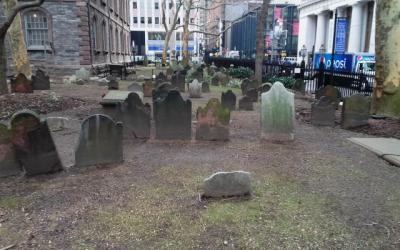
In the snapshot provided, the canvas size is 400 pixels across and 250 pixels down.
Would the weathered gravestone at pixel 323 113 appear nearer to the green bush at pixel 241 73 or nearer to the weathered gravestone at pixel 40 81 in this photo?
the weathered gravestone at pixel 40 81

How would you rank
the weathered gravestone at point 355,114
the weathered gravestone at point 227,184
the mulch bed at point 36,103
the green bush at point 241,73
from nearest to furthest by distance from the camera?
the weathered gravestone at point 227,184
the weathered gravestone at point 355,114
the mulch bed at point 36,103
the green bush at point 241,73

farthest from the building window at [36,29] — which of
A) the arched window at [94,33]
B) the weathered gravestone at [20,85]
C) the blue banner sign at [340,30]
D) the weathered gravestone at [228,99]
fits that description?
the blue banner sign at [340,30]

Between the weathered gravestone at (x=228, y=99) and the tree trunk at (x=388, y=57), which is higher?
the tree trunk at (x=388, y=57)

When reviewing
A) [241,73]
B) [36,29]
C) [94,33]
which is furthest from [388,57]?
[94,33]

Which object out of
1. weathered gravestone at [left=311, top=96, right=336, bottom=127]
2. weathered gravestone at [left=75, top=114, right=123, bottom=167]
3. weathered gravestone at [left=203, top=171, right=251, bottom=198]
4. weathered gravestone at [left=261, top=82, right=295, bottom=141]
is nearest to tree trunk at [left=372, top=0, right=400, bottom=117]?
weathered gravestone at [left=311, top=96, right=336, bottom=127]

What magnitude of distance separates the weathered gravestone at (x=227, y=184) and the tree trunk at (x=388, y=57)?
6.31m

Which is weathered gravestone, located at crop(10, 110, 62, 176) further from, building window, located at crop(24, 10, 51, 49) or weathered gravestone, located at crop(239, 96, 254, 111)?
building window, located at crop(24, 10, 51, 49)

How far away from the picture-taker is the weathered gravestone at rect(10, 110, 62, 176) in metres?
4.84

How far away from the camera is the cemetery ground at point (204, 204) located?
3.46 meters

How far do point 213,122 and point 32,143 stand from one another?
10.4ft

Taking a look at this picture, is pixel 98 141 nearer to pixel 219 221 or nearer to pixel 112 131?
pixel 112 131

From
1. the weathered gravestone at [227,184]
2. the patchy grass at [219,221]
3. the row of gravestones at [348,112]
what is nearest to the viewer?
the patchy grass at [219,221]

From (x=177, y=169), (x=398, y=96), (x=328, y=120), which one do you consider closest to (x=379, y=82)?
(x=398, y=96)

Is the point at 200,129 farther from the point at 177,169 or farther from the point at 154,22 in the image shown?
the point at 154,22
